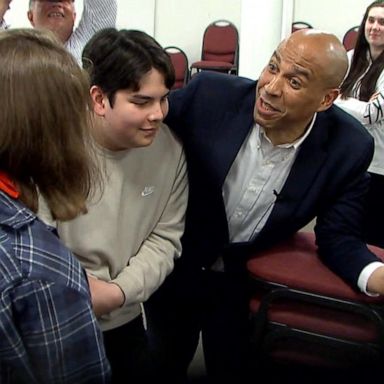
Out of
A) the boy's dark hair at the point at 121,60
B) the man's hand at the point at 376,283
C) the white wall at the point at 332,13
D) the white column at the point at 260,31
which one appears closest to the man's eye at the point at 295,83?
the boy's dark hair at the point at 121,60

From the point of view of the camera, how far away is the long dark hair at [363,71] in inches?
95.6

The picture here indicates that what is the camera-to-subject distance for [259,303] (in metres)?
1.53

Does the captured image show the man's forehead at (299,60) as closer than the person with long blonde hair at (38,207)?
No

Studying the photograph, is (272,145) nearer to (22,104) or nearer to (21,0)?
(22,104)

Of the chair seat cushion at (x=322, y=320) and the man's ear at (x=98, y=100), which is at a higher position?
the man's ear at (x=98, y=100)

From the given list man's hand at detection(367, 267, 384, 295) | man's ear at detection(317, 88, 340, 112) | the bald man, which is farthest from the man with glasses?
man's hand at detection(367, 267, 384, 295)

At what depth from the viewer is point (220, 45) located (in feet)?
23.3

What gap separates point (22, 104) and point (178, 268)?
3.38ft

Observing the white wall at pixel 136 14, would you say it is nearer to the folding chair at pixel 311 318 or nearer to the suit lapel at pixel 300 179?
the suit lapel at pixel 300 179

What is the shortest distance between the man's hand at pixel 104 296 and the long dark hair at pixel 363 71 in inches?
60.2

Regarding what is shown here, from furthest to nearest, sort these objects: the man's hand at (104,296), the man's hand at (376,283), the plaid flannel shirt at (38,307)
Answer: the man's hand at (376,283) → the man's hand at (104,296) → the plaid flannel shirt at (38,307)

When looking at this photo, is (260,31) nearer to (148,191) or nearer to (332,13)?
(332,13)

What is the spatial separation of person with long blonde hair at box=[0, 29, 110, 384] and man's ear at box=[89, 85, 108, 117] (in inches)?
16.7

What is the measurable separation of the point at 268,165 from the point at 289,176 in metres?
0.07
